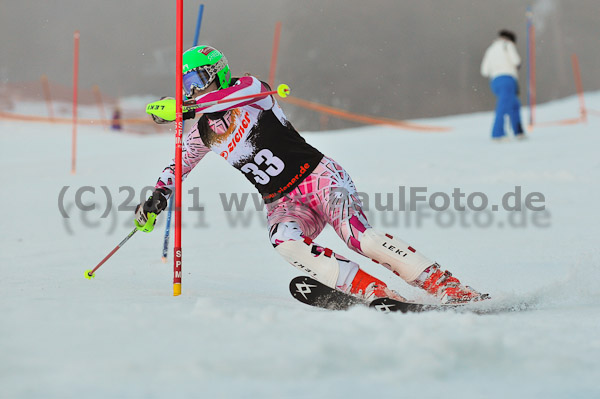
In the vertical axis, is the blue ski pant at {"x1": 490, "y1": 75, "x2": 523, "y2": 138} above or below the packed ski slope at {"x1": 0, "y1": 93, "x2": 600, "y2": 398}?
above

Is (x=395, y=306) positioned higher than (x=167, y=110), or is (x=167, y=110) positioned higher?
(x=167, y=110)

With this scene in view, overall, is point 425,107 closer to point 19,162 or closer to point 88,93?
point 88,93

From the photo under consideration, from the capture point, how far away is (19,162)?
1114 cm

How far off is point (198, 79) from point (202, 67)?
0.19ft

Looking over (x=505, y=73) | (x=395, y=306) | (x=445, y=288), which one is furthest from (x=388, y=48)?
(x=395, y=306)

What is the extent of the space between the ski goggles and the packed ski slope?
96cm

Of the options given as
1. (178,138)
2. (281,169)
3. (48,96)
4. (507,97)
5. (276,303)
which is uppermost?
(48,96)

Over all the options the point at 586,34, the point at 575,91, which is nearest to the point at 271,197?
the point at 575,91

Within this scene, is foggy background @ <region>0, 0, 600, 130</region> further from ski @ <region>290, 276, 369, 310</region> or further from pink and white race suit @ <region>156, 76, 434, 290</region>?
ski @ <region>290, 276, 369, 310</region>

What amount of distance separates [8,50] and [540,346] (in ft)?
93.4

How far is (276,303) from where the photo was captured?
114 inches

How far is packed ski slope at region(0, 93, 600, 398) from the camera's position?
1.68 m

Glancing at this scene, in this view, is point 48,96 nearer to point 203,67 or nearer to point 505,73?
point 505,73

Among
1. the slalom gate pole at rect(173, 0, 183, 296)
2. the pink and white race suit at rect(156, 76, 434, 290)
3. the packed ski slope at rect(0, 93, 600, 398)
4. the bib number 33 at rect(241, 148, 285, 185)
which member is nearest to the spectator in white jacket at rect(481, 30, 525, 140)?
the packed ski slope at rect(0, 93, 600, 398)
